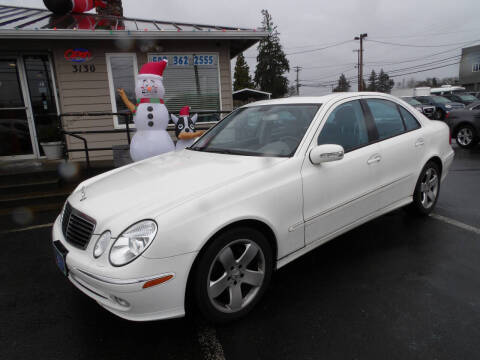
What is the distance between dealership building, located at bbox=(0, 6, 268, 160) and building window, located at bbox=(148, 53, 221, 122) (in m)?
0.02

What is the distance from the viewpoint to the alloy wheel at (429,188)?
4100 mm

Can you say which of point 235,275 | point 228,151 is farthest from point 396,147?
point 235,275

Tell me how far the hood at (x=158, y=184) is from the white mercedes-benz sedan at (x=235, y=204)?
1 cm

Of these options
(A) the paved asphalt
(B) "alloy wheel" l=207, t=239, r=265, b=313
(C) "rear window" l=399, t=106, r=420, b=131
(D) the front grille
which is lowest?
(A) the paved asphalt

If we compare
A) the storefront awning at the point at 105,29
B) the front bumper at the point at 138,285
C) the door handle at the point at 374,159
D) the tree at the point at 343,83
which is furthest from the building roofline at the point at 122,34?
the tree at the point at 343,83

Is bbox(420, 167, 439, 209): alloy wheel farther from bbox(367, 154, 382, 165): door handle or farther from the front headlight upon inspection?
the front headlight

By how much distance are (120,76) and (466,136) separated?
10.2 m

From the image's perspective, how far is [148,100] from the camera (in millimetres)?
5441

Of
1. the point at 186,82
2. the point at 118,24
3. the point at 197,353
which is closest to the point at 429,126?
the point at 197,353

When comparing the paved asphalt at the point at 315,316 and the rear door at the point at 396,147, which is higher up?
the rear door at the point at 396,147

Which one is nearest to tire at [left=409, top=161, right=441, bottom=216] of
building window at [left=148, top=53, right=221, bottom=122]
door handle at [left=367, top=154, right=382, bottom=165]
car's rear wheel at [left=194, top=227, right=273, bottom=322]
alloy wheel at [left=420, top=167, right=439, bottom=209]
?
alloy wheel at [left=420, top=167, right=439, bottom=209]

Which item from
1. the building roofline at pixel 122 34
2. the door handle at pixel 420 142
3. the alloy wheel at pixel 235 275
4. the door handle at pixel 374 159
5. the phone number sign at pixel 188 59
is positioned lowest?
the alloy wheel at pixel 235 275

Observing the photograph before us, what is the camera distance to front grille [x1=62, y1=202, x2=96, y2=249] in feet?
7.53

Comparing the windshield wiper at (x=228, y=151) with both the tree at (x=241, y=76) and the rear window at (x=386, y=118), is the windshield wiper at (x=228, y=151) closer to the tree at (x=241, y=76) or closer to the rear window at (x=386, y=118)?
the rear window at (x=386, y=118)
